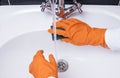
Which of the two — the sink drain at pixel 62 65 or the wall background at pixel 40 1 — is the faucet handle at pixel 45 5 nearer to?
the wall background at pixel 40 1

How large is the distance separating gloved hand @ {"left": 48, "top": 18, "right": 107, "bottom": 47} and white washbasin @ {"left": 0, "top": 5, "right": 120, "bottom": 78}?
0.31 feet

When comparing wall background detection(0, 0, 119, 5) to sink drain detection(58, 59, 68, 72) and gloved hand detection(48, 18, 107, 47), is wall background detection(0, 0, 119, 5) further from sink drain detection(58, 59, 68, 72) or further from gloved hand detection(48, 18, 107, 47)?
sink drain detection(58, 59, 68, 72)

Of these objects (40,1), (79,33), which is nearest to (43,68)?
(79,33)

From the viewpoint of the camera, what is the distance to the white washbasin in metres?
0.86

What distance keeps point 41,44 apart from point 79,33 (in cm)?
21

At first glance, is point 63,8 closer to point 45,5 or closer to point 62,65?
point 45,5

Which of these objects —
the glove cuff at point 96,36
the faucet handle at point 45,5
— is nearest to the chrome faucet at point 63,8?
the faucet handle at point 45,5

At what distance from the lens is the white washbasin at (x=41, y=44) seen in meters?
0.86

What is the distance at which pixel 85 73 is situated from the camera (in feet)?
3.11

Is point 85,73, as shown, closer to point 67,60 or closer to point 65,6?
point 67,60

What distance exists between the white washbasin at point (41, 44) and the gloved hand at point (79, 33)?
0.31 ft

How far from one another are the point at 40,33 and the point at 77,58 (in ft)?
0.69

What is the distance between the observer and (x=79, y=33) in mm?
793

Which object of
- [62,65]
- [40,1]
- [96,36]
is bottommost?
[62,65]
